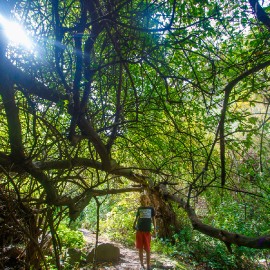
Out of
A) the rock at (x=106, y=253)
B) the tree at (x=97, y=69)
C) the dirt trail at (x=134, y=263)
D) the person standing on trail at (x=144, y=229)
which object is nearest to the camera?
the tree at (x=97, y=69)

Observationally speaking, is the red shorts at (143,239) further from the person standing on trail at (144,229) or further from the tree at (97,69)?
the tree at (97,69)

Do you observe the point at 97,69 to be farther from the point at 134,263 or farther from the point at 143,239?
the point at 134,263

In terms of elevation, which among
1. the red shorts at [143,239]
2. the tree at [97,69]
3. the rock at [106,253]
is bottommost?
the rock at [106,253]

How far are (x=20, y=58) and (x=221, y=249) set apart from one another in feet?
22.2

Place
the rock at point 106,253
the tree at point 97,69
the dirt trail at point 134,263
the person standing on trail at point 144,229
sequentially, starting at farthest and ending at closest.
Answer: the rock at point 106,253 → the dirt trail at point 134,263 → the person standing on trail at point 144,229 → the tree at point 97,69

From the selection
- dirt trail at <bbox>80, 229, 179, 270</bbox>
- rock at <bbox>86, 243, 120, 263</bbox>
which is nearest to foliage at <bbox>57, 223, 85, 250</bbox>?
rock at <bbox>86, 243, 120, 263</bbox>

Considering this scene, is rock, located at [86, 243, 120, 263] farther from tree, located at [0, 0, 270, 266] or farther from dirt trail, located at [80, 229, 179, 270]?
tree, located at [0, 0, 270, 266]

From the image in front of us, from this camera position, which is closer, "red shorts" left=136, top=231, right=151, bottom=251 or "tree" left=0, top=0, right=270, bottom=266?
"tree" left=0, top=0, right=270, bottom=266

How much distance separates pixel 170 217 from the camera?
8.98 metres

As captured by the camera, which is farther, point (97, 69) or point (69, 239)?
point (69, 239)

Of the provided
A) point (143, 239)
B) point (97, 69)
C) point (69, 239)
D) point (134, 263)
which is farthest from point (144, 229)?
point (97, 69)

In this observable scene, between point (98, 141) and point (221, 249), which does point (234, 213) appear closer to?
point (221, 249)

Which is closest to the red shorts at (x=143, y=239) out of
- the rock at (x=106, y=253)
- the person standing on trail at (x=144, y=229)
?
the person standing on trail at (x=144, y=229)

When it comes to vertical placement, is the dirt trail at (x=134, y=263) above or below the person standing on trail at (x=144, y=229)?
below
